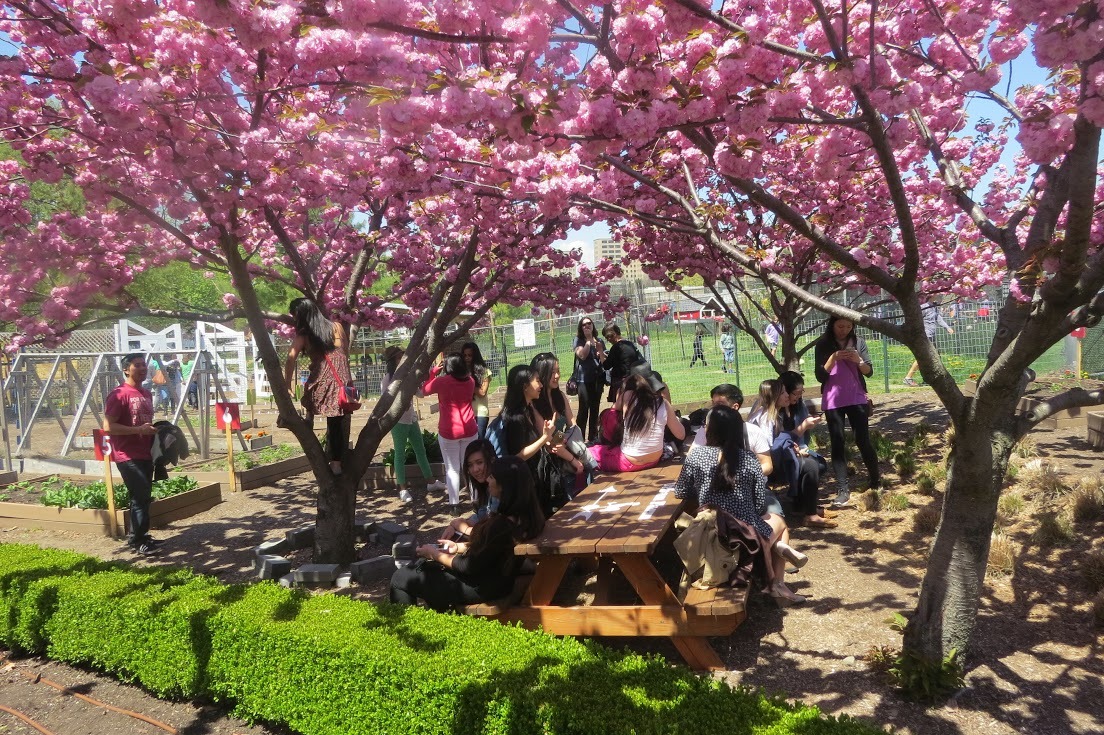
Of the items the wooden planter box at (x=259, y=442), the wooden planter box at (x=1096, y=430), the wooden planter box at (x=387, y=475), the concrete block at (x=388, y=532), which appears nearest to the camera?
the concrete block at (x=388, y=532)

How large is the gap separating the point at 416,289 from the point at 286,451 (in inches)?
140

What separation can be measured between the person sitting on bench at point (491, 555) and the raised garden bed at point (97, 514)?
4824 mm

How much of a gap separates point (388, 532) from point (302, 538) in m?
0.81

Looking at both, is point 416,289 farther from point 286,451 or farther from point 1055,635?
point 1055,635

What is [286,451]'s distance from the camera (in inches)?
431

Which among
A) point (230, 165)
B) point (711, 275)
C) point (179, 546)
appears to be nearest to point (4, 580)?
point (179, 546)

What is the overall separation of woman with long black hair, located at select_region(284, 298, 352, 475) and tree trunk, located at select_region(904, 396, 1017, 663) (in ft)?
13.7

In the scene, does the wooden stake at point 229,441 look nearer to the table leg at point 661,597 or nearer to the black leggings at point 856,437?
the table leg at point 661,597

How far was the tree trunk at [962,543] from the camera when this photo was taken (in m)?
3.34

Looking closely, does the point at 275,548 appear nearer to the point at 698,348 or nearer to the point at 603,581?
the point at 603,581

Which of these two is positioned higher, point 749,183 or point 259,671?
point 749,183

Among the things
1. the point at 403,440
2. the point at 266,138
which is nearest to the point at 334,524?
the point at 403,440

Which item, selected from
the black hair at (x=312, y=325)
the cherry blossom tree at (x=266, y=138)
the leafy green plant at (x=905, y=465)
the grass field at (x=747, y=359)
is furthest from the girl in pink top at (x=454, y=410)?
the grass field at (x=747, y=359)

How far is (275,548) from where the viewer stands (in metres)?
6.12
